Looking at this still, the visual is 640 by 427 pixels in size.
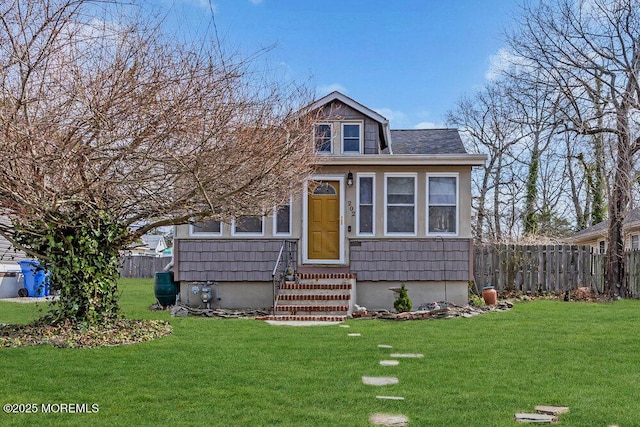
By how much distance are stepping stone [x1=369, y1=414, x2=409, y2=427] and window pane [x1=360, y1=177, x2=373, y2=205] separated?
813 cm

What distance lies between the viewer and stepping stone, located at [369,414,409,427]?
4145 millimetres

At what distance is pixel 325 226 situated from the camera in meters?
12.3

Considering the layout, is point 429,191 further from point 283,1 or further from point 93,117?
point 93,117

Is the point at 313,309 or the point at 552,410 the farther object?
the point at 313,309

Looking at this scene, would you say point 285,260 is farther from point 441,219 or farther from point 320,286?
point 441,219

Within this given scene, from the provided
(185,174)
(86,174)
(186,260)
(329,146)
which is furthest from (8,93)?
(329,146)

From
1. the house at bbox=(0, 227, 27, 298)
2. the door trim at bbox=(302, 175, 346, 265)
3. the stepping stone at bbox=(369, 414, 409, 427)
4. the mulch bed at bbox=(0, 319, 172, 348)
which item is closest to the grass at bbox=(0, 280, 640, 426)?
the stepping stone at bbox=(369, 414, 409, 427)

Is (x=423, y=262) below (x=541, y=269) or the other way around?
the other way around

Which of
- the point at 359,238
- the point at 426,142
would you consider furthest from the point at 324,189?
the point at 426,142

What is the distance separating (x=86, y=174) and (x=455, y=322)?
608 cm

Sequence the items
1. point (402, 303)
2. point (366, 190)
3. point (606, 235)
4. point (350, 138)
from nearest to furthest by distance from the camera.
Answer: point (402, 303) < point (366, 190) < point (350, 138) < point (606, 235)

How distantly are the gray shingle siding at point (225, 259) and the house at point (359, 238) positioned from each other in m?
0.02

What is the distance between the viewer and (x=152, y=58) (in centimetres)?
669

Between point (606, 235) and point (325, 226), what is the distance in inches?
392
